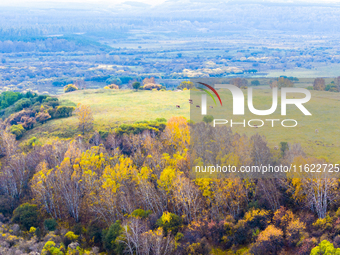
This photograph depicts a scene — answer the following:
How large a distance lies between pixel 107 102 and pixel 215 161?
145 feet

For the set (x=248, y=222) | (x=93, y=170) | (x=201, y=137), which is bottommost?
(x=248, y=222)

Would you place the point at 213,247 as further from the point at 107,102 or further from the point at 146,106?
the point at 107,102

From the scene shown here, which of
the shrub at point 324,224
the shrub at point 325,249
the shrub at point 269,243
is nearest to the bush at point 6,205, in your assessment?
the shrub at point 269,243

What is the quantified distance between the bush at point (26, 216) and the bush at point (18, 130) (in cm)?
2316

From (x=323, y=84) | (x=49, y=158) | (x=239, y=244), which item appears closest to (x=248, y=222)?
(x=239, y=244)

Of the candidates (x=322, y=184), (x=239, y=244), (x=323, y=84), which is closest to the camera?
(x=322, y=184)

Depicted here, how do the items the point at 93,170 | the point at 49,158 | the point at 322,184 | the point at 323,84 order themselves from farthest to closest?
the point at 323,84, the point at 49,158, the point at 93,170, the point at 322,184

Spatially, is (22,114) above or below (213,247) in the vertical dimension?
→ above

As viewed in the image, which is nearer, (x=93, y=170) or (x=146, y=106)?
(x=93, y=170)

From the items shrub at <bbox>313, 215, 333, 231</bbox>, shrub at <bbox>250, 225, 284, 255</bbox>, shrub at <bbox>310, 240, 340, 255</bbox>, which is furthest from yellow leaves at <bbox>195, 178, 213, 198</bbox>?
shrub at <bbox>310, 240, 340, 255</bbox>

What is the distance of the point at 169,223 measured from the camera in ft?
123

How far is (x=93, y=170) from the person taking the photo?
44.9 m

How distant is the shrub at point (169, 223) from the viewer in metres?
37.1

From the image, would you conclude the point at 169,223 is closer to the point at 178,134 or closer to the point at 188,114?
the point at 178,134
